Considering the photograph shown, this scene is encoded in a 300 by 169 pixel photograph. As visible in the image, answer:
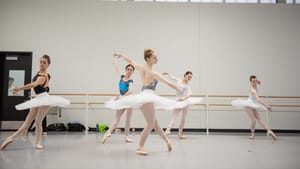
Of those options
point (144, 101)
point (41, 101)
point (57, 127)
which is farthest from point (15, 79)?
point (144, 101)

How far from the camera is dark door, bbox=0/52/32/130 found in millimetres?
7309

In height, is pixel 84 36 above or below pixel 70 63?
above

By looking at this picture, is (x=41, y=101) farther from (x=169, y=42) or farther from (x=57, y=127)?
(x=169, y=42)

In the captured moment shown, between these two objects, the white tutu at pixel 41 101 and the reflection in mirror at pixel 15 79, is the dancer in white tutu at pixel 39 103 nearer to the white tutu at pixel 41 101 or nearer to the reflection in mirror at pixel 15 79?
the white tutu at pixel 41 101

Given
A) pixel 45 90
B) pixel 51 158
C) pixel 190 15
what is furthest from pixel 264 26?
pixel 51 158

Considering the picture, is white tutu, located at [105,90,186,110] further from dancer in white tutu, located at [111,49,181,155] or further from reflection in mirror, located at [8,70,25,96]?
reflection in mirror, located at [8,70,25,96]

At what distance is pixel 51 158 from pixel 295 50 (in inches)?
295

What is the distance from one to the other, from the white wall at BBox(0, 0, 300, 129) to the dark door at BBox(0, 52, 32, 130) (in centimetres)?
26

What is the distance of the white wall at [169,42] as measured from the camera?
7.45 m

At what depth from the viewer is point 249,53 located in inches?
300

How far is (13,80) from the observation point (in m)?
7.43

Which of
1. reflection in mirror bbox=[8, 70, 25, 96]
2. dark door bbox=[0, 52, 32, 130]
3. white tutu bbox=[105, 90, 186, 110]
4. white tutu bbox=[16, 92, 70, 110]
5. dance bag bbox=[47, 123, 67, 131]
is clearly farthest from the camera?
reflection in mirror bbox=[8, 70, 25, 96]

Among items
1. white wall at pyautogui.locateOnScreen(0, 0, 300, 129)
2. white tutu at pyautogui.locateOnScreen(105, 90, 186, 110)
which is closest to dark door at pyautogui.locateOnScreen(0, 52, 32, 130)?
white wall at pyautogui.locateOnScreen(0, 0, 300, 129)

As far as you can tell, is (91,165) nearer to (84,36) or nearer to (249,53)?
(84,36)
